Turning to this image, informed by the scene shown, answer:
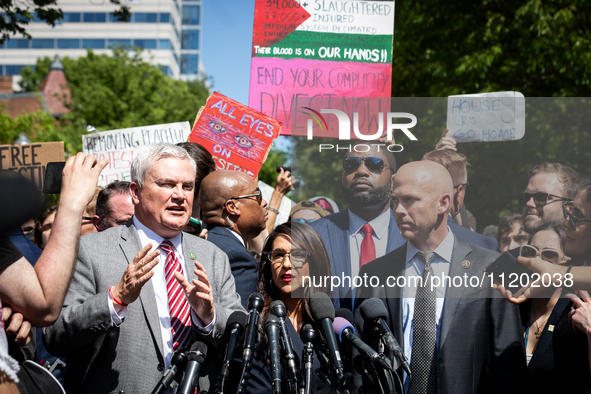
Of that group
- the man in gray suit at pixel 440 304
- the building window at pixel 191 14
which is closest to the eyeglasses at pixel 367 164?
the man in gray suit at pixel 440 304

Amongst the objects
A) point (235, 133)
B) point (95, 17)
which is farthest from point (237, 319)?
point (95, 17)

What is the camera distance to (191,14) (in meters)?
121

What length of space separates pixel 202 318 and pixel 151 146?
959mm

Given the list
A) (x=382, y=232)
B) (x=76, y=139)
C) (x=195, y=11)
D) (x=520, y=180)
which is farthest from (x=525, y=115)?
(x=195, y=11)

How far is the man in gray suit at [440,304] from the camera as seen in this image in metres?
2.95

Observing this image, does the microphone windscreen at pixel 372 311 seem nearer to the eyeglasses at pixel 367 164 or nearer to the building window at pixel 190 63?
the eyeglasses at pixel 367 164

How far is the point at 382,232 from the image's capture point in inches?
122

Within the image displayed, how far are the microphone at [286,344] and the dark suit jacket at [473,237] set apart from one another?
1.07m

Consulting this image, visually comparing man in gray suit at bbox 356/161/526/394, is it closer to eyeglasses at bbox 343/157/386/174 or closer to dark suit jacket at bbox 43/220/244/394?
eyeglasses at bbox 343/157/386/174

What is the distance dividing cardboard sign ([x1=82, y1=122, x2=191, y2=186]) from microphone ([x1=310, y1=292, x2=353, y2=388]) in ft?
10.2

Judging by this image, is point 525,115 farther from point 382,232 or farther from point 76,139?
point 76,139

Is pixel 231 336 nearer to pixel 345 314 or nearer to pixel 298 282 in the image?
pixel 345 314

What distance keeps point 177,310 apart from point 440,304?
54.6 inches

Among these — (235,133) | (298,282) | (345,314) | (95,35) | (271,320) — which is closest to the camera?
(271,320)
